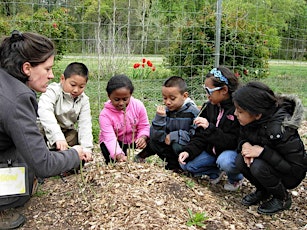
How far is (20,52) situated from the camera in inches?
92.4

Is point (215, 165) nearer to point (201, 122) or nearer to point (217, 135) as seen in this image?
point (217, 135)

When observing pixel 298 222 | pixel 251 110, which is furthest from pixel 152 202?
pixel 298 222

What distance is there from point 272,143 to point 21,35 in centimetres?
193

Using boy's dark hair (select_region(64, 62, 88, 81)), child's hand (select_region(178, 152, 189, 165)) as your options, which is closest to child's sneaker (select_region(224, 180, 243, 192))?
child's hand (select_region(178, 152, 189, 165))

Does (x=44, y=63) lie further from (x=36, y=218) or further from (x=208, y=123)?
(x=208, y=123)

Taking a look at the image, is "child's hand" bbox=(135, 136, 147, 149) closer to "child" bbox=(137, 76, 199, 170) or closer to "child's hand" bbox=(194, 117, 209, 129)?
"child" bbox=(137, 76, 199, 170)

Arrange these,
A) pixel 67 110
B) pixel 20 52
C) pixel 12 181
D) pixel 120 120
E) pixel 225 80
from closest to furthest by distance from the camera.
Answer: pixel 20 52
pixel 12 181
pixel 225 80
pixel 67 110
pixel 120 120

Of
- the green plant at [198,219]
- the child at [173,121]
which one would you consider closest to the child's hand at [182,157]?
the child at [173,121]

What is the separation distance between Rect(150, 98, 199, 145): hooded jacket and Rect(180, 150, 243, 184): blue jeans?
209 millimetres

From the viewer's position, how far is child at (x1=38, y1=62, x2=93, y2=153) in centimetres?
328

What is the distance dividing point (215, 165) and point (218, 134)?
40cm

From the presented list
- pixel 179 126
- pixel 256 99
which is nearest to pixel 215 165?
pixel 179 126

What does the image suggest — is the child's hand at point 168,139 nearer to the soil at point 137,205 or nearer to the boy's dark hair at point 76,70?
the soil at point 137,205

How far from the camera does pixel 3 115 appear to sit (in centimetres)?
221
